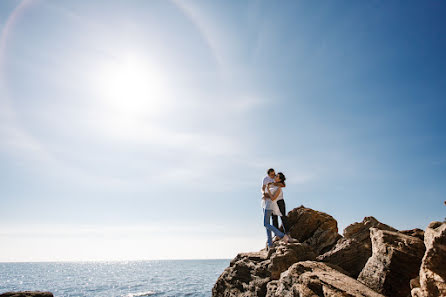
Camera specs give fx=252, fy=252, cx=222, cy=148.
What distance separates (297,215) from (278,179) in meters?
3.71

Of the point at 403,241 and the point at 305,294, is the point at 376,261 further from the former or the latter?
Result: the point at 305,294

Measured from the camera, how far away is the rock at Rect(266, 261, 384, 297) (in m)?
6.93

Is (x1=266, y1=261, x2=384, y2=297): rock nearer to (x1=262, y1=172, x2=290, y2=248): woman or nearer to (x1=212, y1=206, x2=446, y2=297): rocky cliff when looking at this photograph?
(x1=212, y1=206, x2=446, y2=297): rocky cliff

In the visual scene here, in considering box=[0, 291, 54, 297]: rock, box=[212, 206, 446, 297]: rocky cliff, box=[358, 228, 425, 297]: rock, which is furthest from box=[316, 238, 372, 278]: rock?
box=[0, 291, 54, 297]: rock

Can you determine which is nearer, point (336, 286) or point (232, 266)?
point (336, 286)

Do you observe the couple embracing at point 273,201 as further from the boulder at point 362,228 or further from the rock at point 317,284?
the rock at point 317,284

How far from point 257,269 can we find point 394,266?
250 inches

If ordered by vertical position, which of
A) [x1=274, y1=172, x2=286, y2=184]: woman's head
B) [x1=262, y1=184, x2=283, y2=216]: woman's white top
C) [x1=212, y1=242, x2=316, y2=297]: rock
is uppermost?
[x1=274, y1=172, x2=286, y2=184]: woman's head

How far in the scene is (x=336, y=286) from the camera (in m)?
7.12

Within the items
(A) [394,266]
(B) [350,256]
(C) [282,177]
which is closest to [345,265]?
(B) [350,256]

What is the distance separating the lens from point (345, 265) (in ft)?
36.8

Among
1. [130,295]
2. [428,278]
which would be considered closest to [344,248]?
[428,278]

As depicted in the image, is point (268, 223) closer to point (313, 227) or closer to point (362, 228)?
point (313, 227)

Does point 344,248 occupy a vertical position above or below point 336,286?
above
